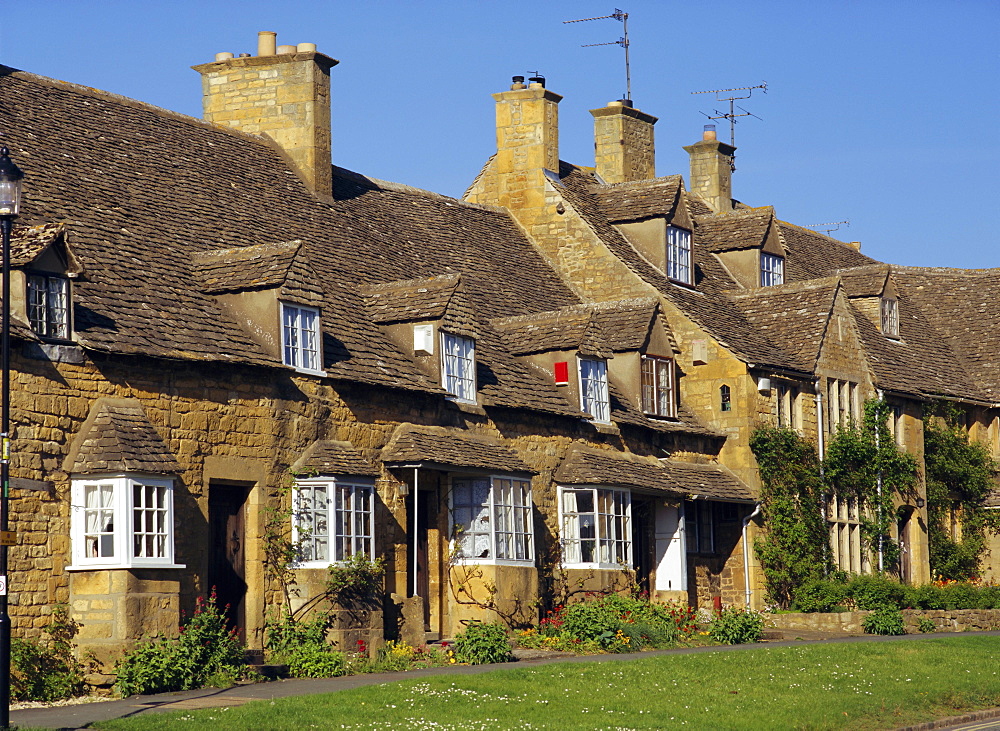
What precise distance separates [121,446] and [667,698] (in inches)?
288

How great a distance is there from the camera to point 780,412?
32.7 metres

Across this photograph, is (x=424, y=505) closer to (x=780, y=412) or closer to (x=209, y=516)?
(x=209, y=516)

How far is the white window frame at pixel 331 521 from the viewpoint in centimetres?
2194

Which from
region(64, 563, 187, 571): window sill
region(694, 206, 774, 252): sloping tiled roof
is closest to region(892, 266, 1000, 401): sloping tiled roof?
region(694, 206, 774, 252): sloping tiled roof

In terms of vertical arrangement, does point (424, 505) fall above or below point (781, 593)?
above

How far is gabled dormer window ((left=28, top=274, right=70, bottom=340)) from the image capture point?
61.9 ft

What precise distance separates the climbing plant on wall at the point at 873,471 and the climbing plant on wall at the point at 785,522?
4.06 feet

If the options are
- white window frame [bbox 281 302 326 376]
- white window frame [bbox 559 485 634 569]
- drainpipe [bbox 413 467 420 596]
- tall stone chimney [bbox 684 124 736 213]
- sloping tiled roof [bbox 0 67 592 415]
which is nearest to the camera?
sloping tiled roof [bbox 0 67 592 415]

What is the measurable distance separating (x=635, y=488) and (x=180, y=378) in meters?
10.2

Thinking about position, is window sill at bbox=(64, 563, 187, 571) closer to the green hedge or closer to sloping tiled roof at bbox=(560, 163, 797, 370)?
sloping tiled roof at bbox=(560, 163, 797, 370)

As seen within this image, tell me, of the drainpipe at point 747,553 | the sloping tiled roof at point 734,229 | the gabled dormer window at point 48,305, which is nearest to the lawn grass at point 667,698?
the gabled dormer window at point 48,305

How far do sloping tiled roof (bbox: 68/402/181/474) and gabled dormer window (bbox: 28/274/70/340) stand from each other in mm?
1114

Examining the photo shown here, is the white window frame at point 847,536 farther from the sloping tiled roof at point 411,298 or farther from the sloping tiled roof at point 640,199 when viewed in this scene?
the sloping tiled roof at point 411,298

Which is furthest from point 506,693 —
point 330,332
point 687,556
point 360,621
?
point 687,556
